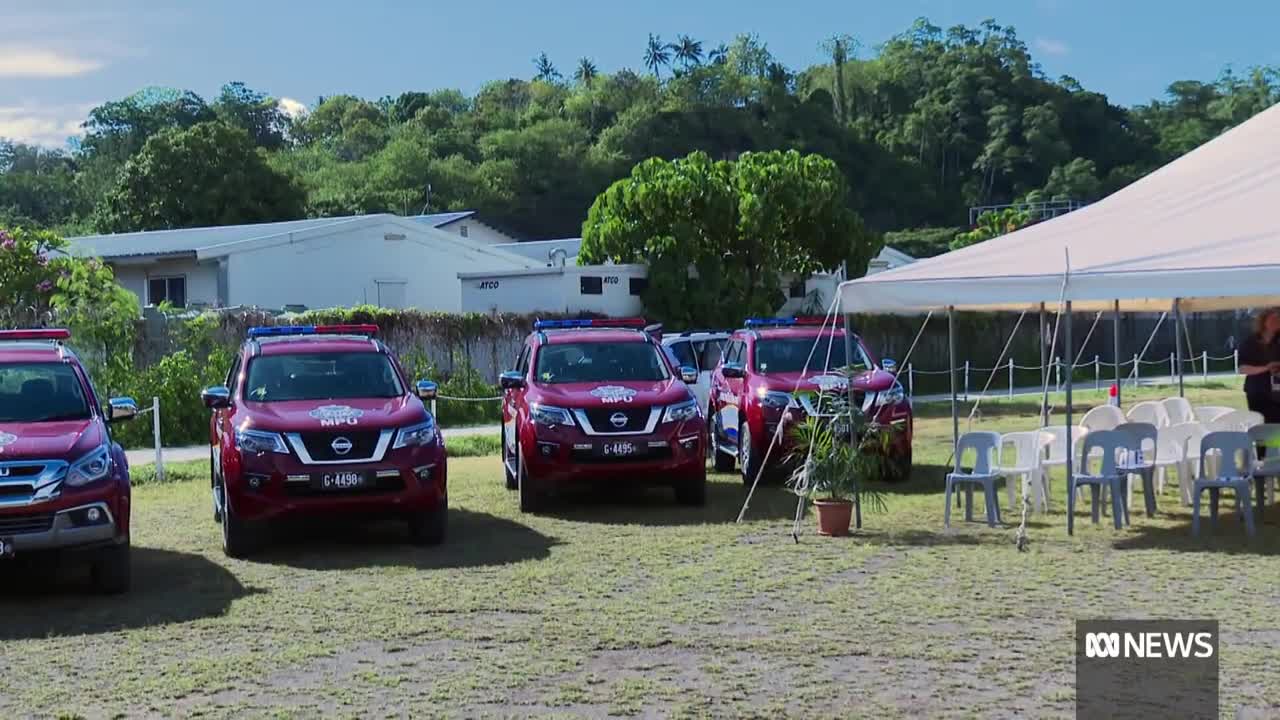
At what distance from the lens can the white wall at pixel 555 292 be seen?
35.5m

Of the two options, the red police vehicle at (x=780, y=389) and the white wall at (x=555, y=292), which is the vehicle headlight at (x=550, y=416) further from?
the white wall at (x=555, y=292)

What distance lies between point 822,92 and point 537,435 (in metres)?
92.2

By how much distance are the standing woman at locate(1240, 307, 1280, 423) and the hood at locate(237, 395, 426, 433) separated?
28.2 feet

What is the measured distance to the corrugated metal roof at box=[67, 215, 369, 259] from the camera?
35.7m

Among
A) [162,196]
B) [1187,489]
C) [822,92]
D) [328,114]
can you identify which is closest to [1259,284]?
[1187,489]

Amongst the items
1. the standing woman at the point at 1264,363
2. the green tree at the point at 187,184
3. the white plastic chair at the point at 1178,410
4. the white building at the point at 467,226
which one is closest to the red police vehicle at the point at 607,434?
the white plastic chair at the point at 1178,410

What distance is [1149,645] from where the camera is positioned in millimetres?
8242

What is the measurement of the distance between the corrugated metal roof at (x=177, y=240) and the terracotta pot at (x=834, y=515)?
24.5 m

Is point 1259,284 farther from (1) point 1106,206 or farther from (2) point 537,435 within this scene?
(2) point 537,435

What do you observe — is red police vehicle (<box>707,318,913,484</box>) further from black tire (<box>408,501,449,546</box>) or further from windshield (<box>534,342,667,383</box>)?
black tire (<box>408,501,449,546</box>)

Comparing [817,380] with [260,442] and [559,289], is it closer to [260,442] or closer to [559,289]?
[260,442]

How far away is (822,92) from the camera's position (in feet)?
341

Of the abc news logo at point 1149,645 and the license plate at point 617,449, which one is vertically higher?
the license plate at point 617,449

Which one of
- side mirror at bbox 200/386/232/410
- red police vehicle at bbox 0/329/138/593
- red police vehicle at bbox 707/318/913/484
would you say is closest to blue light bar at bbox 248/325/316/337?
side mirror at bbox 200/386/232/410
